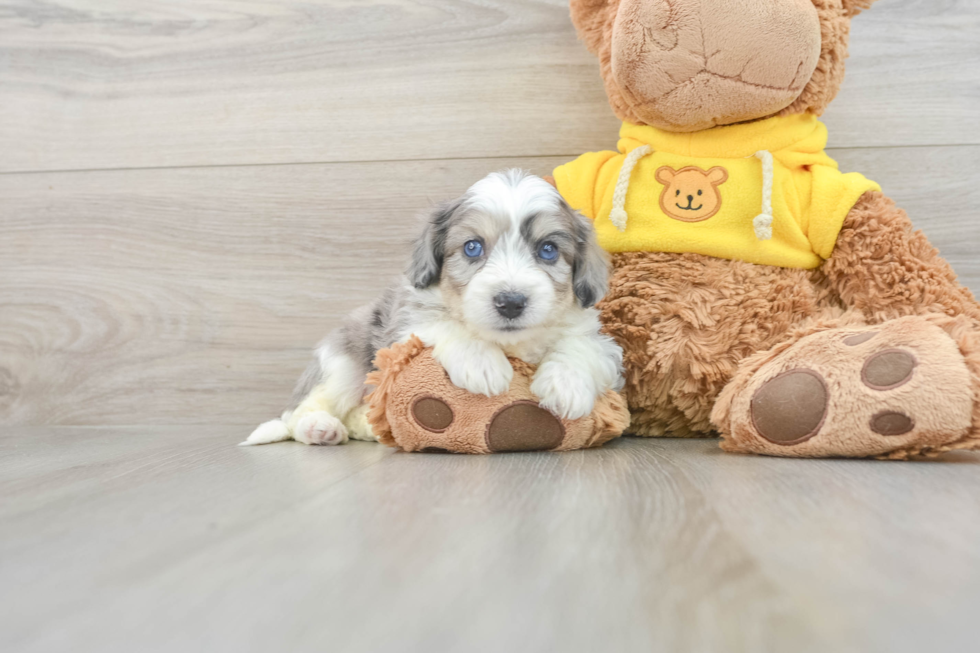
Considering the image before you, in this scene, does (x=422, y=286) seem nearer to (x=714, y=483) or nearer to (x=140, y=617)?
(x=714, y=483)

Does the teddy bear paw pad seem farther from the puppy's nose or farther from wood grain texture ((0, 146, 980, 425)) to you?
wood grain texture ((0, 146, 980, 425))

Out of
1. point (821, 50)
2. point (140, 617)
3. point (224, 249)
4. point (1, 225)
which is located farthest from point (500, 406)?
point (1, 225)

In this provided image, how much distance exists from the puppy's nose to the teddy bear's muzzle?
0.55 metres

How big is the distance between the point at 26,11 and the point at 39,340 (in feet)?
3.31

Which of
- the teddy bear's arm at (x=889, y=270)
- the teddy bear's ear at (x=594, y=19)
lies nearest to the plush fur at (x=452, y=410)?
the teddy bear's arm at (x=889, y=270)

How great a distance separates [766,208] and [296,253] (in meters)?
1.33

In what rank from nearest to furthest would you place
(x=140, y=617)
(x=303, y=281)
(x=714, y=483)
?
(x=140, y=617)
(x=714, y=483)
(x=303, y=281)

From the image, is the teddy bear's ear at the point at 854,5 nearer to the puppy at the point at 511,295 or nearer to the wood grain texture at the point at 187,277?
the puppy at the point at 511,295

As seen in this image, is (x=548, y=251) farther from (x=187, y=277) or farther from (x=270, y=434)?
(x=187, y=277)

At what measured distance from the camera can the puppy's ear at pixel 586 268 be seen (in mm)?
1510

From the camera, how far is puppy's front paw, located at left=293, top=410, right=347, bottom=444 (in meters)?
1.70

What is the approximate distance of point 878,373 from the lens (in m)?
1.23

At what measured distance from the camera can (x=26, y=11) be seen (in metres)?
2.17

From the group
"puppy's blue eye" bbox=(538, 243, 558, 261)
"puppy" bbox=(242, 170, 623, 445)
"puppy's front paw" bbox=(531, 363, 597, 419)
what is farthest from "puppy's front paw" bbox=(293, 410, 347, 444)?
"puppy's blue eye" bbox=(538, 243, 558, 261)
